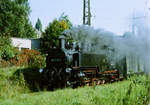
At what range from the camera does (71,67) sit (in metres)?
12.4

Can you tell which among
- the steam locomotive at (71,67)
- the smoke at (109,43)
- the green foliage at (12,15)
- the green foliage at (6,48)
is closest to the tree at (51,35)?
the green foliage at (12,15)

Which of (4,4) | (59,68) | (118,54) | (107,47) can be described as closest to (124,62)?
(118,54)

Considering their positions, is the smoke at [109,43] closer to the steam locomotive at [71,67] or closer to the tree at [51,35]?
the steam locomotive at [71,67]

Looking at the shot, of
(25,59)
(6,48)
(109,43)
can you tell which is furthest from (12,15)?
(109,43)

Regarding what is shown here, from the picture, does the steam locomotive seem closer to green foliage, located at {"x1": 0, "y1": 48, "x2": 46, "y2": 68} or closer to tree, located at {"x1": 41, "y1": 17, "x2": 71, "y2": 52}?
green foliage, located at {"x1": 0, "y1": 48, "x2": 46, "y2": 68}

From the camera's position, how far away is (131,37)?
13.5m

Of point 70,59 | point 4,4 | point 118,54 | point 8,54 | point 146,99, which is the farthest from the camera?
point 4,4

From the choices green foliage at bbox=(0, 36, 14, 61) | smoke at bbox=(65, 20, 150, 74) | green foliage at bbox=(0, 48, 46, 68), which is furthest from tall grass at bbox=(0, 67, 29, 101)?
green foliage at bbox=(0, 48, 46, 68)

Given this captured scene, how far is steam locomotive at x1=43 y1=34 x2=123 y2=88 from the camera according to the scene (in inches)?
478

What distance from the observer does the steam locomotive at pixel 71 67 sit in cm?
1214

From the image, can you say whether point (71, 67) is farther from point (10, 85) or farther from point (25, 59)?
point (25, 59)

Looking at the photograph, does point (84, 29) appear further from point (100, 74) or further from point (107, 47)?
point (100, 74)

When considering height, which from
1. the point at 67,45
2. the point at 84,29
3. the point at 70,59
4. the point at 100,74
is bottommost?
the point at 100,74

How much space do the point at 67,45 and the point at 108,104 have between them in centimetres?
764
